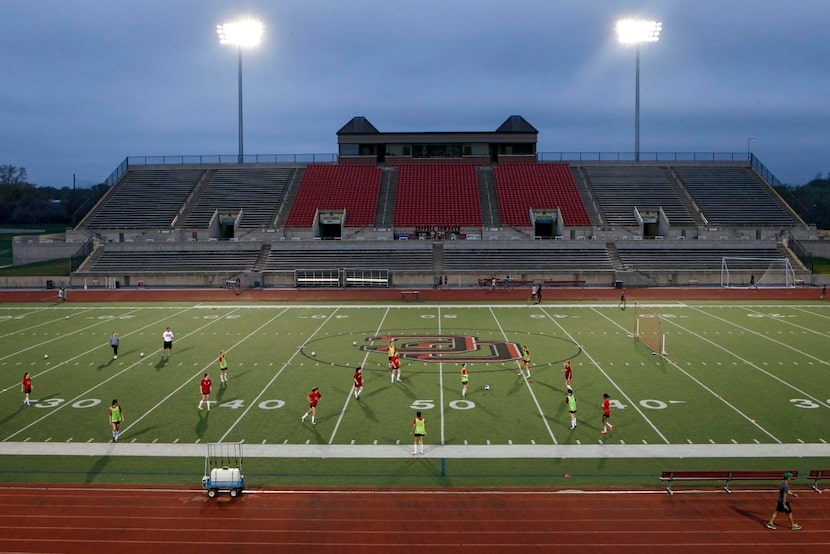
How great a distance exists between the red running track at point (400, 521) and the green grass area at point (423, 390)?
806mm

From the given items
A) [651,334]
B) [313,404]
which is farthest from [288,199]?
[313,404]

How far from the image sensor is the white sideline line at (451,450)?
48.3 feet

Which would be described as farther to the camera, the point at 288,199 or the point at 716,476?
the point at 288,199

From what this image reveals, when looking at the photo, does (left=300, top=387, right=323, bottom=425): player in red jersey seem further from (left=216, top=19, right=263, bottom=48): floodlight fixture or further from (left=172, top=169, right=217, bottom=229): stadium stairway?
(left=216, top=19, right=263, bottom=48): floodlight fixture

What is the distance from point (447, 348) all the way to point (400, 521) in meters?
13.9

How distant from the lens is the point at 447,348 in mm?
25500

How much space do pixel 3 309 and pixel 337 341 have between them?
70.9ft

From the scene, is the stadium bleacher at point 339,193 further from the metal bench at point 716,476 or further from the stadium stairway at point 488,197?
the metal bench at point 716,476

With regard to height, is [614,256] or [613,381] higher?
[614,256]

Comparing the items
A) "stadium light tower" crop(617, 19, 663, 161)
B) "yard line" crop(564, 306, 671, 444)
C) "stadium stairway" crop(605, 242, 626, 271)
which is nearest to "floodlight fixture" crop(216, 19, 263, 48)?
"stadium light tower" crop(617, 19, 663, 161)

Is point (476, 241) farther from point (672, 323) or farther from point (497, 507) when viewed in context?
point (497, 507)

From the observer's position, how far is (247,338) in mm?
27703

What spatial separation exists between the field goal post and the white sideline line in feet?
31.3

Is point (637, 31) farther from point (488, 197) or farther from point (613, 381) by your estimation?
point (613, 381)
